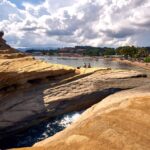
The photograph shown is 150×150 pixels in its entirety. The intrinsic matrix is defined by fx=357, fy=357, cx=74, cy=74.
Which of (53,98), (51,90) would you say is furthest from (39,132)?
(51,90)

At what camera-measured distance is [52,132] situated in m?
35.0

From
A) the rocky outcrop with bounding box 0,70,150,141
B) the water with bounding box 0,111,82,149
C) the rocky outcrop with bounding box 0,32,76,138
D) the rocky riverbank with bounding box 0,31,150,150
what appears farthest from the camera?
the rocky outcrop with bounding box 0,70,150,141

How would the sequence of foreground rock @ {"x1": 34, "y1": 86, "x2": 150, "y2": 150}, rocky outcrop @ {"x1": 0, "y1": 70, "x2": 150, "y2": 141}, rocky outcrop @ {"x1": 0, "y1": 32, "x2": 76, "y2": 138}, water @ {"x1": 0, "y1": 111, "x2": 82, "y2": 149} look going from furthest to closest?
rocky outcrop @ {"x1": 0, "y1": 70, "x2": 150, "y2": 141}
rocky outcrop @ {"x1": 0, "y1": 32, "x2": 76, "y2": 138}
water @ {"x1": 0, "y1": 111, "x2": 82, "y2": 149}
foreground rock @ {"x1": 34, "y1": 86, "x2": 150, "y2": 150}

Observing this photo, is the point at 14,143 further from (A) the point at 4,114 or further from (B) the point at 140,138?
(B) the point at 140,138

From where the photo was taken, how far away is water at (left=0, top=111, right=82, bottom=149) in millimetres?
33566

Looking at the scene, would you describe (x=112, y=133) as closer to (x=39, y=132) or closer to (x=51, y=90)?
(x=39, y=132)

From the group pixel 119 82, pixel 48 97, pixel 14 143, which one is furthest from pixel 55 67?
pixel 14 143

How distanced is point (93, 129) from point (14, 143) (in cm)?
1347

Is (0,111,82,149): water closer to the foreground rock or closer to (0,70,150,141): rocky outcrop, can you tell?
(0,70,150,141): rocky outcrop

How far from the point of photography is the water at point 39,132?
33.6 meters

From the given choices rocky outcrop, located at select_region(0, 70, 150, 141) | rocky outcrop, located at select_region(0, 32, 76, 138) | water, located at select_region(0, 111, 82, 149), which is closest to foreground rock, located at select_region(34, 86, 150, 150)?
water, located at select_region(0, 111, 82, 149)

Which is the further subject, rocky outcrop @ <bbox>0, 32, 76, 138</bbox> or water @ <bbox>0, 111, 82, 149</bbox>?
rocky outcrop @ <bbox>0, 32, 76, 138</bbox>

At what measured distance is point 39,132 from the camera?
3575cm

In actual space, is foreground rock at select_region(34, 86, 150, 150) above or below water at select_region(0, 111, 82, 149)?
above
